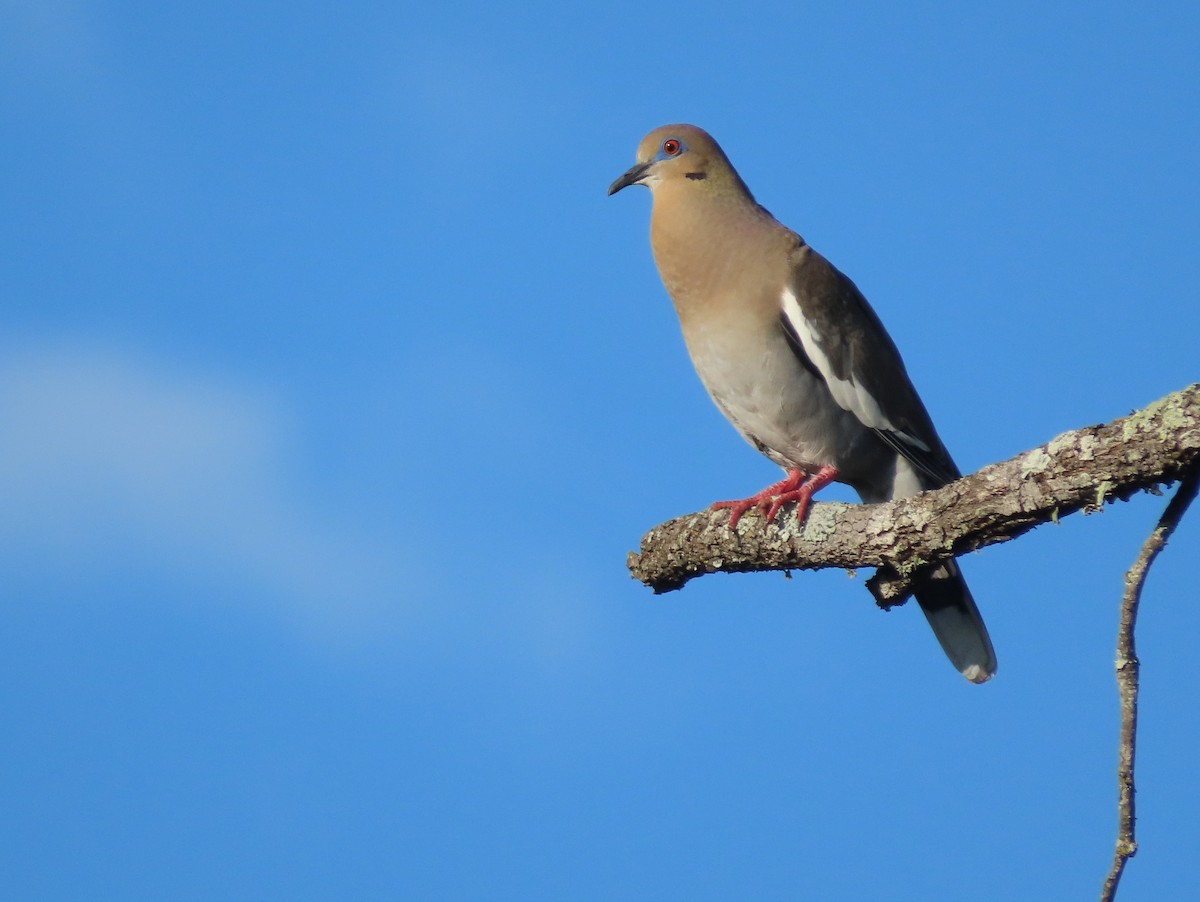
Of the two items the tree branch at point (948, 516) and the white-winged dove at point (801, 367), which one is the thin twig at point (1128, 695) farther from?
the white-winged dove at point (801, 367)

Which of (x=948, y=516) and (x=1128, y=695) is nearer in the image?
(x=1128, y=695)

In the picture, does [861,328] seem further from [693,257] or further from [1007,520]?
[1007,520]

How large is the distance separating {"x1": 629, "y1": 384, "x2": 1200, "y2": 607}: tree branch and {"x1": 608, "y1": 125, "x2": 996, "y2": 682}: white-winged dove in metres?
0.23

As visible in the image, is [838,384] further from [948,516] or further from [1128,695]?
[1128,695]

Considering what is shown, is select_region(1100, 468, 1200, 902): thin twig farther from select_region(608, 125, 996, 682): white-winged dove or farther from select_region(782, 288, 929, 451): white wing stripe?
select_region(782, 288, 929, 451): white wing stripe

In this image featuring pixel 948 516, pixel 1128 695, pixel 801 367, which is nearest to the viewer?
pixel 1128 695

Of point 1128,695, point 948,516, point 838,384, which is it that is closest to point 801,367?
point 838,384

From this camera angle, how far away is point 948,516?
12.4 feet

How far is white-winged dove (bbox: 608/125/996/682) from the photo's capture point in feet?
16.6

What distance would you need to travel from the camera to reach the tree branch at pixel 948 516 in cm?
308

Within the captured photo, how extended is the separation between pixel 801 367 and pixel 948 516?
57.0 inches

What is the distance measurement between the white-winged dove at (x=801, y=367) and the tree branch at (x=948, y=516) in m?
0.23

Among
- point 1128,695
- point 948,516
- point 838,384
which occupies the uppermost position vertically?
point 838,384

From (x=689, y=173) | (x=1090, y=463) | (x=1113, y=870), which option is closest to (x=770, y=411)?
(x=689, y=173)
